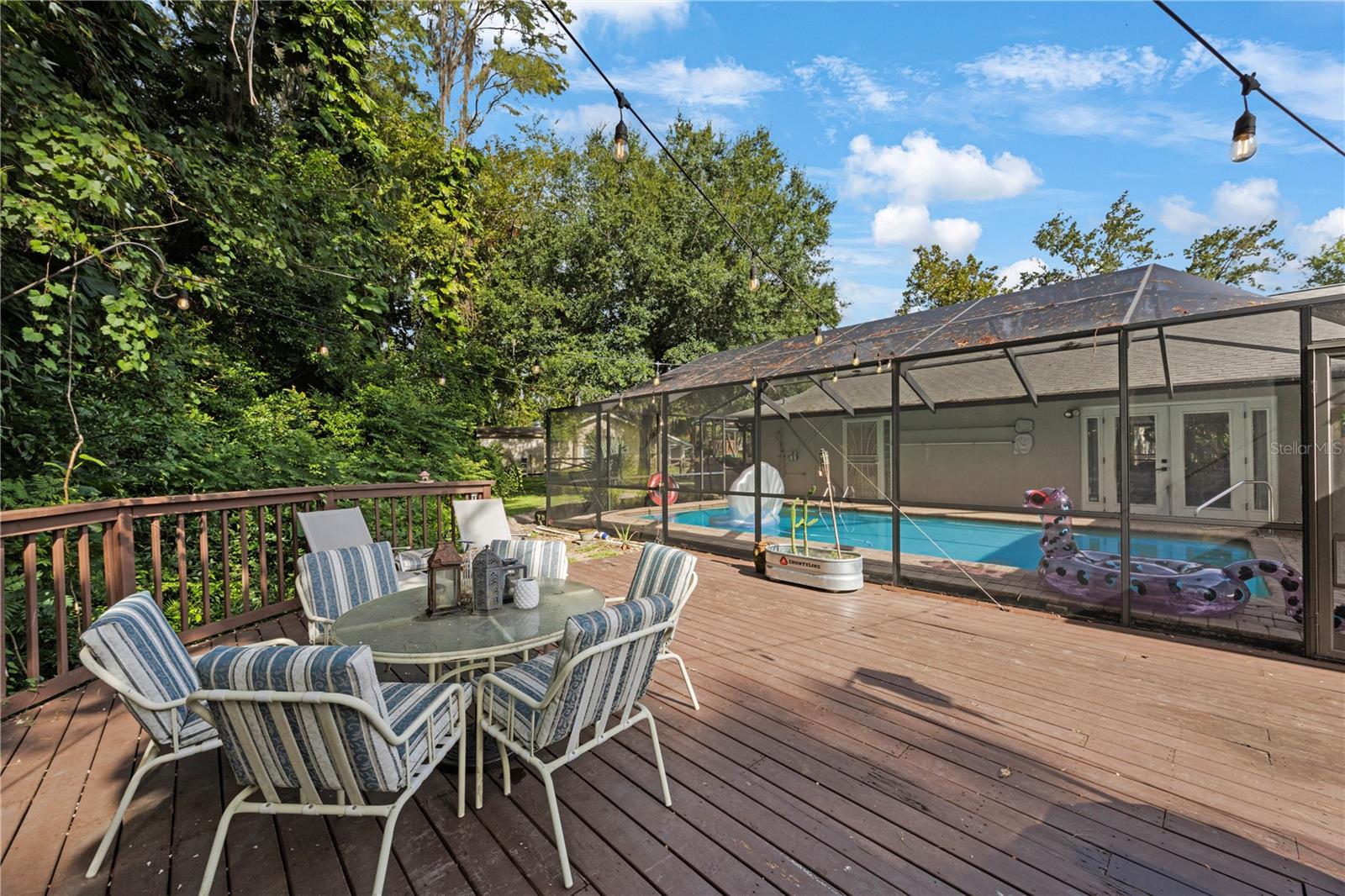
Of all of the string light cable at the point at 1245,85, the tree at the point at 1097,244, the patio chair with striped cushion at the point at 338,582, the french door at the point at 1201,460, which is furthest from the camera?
the tree at the point at 1097,244

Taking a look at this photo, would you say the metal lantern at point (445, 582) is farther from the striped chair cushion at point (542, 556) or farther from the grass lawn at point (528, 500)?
the grass lawn at point (528, 500)

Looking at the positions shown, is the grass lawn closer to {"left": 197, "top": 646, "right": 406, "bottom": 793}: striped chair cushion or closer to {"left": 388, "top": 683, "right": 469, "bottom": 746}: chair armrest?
{"left": 388, "top": 683, "right": 469, "bottom": 746}: chair armrest

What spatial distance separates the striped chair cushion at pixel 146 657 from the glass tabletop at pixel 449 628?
49 cm

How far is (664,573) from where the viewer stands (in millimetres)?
2873

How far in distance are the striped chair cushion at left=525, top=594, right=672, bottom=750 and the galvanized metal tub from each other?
3.64 m

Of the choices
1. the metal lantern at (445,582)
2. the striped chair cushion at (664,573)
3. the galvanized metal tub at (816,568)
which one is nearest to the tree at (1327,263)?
the galvanized metal tub at (816,568)

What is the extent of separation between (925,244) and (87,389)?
22.5m

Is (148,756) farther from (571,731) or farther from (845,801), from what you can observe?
(845,801)

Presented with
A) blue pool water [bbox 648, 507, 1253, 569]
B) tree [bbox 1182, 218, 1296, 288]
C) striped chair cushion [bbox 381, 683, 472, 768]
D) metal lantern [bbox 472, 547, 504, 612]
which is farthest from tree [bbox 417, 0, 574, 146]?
tree [bbox 1182, 218, 1296, 288]

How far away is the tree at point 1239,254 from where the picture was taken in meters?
17.1

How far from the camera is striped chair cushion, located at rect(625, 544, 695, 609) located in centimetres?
275

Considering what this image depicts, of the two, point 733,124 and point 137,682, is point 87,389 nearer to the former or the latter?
point 137,682

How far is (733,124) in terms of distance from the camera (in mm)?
20094

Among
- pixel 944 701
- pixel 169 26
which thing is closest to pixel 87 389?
pixel 169 26
